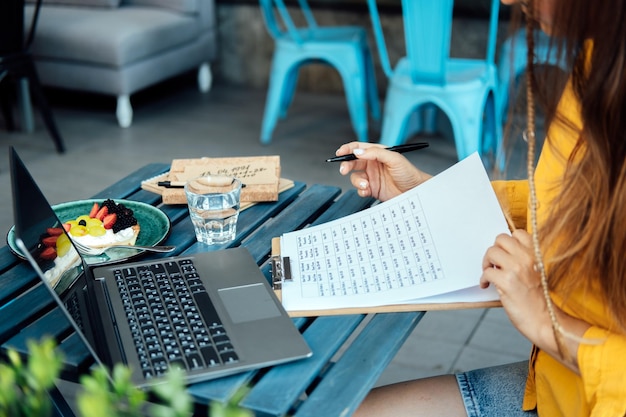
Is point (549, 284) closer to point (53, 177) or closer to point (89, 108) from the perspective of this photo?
point (53, 177)

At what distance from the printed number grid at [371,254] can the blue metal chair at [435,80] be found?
1.80 metres

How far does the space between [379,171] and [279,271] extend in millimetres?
312

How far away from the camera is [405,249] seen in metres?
1.03

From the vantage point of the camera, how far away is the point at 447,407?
1.01m

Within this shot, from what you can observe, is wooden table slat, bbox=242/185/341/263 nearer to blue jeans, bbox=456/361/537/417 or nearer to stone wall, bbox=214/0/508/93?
blue jeans, bbox=456/361/537/417

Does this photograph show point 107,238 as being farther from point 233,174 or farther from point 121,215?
point 233,174

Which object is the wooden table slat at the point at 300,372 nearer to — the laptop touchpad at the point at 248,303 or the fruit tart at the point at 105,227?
the laptop touchpad at the point at 248,303

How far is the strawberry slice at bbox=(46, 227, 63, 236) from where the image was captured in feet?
3.05

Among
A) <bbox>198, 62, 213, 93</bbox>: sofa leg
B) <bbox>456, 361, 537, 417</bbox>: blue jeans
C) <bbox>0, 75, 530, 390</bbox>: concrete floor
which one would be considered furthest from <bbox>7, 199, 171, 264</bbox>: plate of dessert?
<bbox>198, 62, 213, 93</bbox>: sofa leg

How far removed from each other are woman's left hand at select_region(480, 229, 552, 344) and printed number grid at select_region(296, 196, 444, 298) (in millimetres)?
105

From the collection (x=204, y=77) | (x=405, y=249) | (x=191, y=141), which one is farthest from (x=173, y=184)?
(x=204, y=77)

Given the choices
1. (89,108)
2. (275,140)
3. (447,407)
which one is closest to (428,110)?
(275,140)

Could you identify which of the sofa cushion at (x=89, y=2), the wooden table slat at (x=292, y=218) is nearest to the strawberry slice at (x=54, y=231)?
the wooden table slat at (x=292, y=218)

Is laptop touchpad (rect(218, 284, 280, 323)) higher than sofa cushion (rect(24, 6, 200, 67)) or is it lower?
higher
